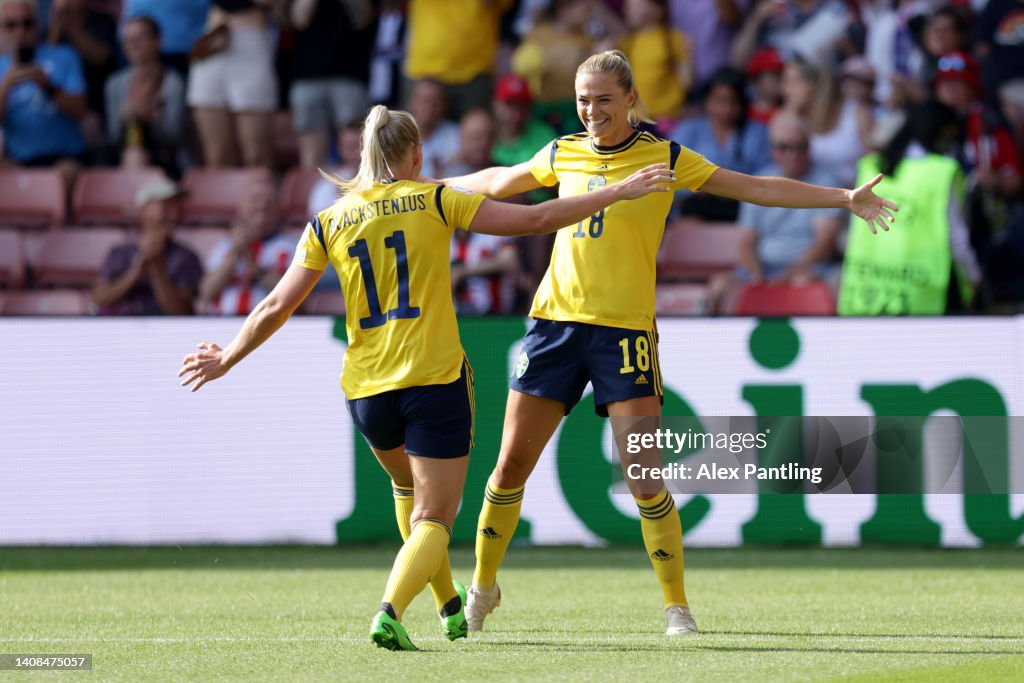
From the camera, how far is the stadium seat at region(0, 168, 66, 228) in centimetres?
1323

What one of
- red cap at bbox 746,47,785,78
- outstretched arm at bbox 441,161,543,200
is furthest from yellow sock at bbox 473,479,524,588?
red cap at bbox 746,47,785,78

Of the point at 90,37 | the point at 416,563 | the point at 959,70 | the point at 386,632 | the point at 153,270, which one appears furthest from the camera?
the point at 90,37

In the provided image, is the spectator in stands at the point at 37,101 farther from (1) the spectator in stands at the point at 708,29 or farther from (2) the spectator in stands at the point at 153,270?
(1) the spectator in stands at the point at 708,29

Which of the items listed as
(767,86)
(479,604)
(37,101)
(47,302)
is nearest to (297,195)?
(47,302)

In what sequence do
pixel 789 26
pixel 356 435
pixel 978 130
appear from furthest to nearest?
pixel 789 26, pixel 978 130, pixel 356 435

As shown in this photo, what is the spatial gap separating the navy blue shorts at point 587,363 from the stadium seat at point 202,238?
6.58 m

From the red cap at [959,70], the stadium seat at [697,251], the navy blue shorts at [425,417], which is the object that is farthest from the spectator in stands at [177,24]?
the navy blue shorts at [425,417]

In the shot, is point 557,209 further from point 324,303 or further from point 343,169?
point 343,169

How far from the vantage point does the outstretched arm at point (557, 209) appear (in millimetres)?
5543

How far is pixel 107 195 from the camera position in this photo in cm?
1320

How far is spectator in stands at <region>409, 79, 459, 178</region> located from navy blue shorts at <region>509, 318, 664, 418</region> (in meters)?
6.38

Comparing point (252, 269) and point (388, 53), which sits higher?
point (388, 53)

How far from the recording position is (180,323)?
10.0 metres

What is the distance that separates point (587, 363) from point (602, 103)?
1036 mm
